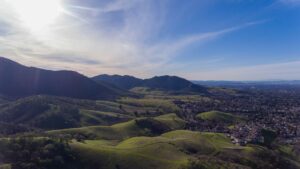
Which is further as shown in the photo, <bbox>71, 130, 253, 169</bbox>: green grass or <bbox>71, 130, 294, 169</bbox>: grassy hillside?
<bbox>71, 130, 294, 169</bbox>: grassy hillside

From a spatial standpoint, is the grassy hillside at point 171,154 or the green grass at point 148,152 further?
the grassy hillside at point 171,154

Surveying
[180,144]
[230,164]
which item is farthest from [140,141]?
[230,164]

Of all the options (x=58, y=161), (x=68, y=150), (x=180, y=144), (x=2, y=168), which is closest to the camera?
(x=2, y=168)

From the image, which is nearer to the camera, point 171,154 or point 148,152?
point 148,152

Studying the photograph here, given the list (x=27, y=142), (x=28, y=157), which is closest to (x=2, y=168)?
(x=28, y=157)

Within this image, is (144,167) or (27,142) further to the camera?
(27,142)

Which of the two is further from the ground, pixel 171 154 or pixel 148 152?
pixel 148 152

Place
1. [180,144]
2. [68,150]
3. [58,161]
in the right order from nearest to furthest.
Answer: [58,161] → [68,150] → [180,144]

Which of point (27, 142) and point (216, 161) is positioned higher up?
point (27, 142)

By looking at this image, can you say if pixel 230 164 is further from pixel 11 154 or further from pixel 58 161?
pixel 11 154

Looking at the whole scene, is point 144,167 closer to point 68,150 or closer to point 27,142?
point 68,150
